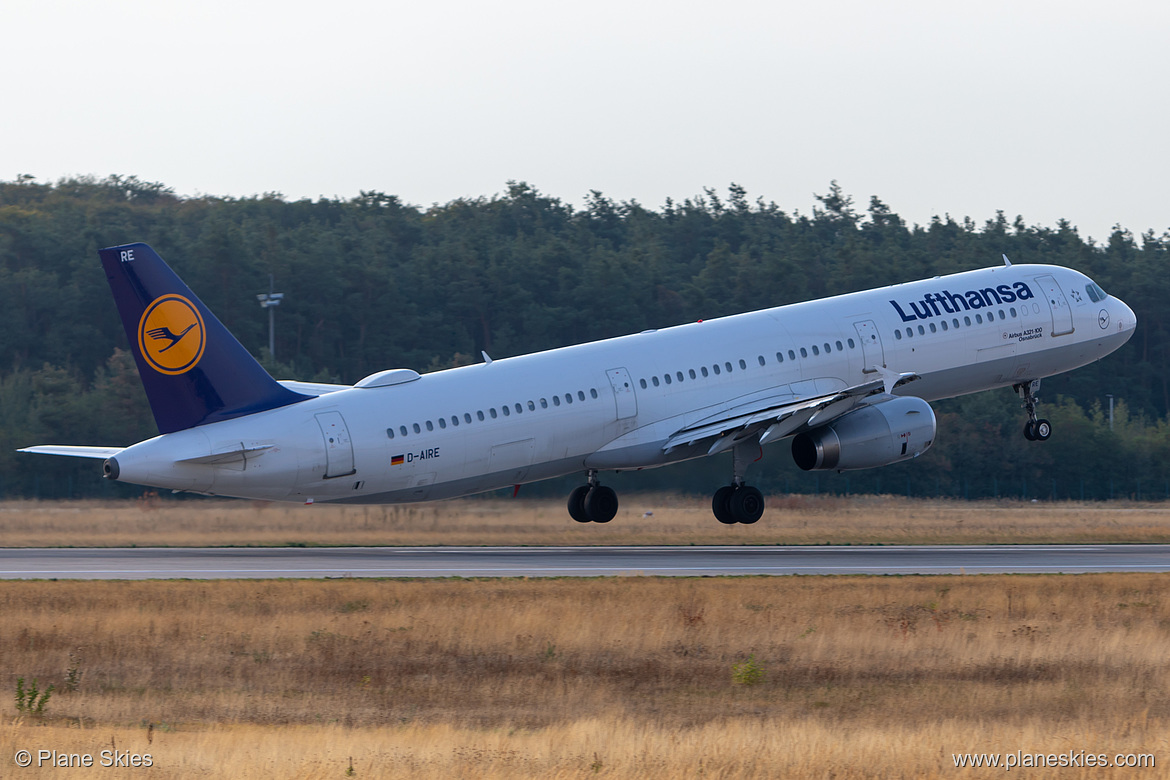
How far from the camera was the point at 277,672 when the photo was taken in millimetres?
25453

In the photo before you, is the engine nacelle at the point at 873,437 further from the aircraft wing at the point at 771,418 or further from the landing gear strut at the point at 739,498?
the landing gear strut at the point at 739,498

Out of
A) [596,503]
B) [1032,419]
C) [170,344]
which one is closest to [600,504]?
[596,503]

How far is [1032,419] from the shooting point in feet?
160

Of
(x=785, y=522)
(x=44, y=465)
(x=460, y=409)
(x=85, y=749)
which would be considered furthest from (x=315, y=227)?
(x=85, y=749)

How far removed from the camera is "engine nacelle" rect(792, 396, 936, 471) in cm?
4219

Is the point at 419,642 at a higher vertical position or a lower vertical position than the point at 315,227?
lower

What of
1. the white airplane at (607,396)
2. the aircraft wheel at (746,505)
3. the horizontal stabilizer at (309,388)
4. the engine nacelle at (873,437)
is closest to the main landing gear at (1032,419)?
the white airplane at (607,396)

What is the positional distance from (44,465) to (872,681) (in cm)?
5492

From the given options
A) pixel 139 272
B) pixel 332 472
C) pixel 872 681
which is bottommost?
pixel 872 681

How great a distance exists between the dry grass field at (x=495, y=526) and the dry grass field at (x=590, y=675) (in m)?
13.6

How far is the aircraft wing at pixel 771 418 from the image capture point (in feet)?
136

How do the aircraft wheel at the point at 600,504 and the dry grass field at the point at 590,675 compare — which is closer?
the dry grass field at the point at 590,675

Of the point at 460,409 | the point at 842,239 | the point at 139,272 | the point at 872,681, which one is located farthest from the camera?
the point at 842,239

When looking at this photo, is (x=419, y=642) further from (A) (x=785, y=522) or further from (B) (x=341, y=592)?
(A) (x=785, y=522)
